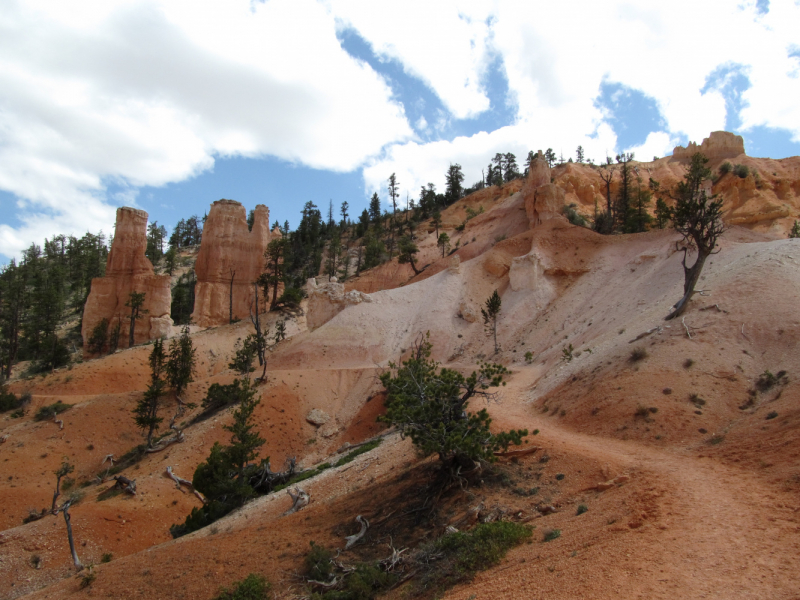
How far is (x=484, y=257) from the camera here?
43094 mm

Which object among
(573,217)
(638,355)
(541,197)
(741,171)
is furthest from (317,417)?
(741,171)

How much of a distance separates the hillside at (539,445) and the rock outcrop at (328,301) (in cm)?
110

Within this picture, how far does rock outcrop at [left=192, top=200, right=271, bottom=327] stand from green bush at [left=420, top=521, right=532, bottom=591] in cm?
4120

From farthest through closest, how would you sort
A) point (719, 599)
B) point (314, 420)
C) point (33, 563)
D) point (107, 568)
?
point (314, 420) < point (33, 563) < point (107, 568) < point (719, 599)

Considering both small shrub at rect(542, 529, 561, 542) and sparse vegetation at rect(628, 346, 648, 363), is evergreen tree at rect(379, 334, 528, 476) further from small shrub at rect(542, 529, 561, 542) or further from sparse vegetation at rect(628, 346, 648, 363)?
sparse vegetation at rect(628, 346, 648, 363)

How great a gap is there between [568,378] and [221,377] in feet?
75.0

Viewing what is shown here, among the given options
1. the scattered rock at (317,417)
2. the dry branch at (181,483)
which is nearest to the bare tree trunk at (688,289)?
the scattered rock at (317,417)

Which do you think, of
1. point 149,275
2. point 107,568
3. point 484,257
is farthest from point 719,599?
point 149,275

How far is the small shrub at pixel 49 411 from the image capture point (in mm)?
26625

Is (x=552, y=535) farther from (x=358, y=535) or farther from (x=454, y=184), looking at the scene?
(x=454, y=184)

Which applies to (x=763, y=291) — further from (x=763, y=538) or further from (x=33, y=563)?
(x=33, y=563)

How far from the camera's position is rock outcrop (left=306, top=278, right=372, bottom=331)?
1576 inches

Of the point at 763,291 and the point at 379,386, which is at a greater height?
the point at 763,291

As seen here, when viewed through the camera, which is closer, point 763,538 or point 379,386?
point 763,538
